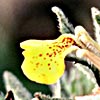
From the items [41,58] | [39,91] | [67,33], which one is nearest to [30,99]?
[39,91]

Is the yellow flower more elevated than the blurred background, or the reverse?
the blurred background

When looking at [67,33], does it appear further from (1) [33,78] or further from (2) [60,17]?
(1) [33,78]

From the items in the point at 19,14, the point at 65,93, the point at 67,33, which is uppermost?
the point at 19,14

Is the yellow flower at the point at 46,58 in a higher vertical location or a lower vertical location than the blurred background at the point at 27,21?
lower
